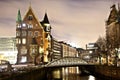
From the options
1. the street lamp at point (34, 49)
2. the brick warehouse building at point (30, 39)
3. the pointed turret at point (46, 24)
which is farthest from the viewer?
the pointed turret at point (46, 24)

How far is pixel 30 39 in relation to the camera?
10512 centimetres

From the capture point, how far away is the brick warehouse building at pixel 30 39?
339 feet

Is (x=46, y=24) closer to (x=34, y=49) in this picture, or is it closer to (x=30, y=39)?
(x=30, y=39)

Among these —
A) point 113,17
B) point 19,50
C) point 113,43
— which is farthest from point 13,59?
point 113,17

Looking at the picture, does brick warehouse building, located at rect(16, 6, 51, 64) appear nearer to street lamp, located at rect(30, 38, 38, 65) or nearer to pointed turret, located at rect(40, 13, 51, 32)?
street lamp, located at rect(30, 38, 38, 65)

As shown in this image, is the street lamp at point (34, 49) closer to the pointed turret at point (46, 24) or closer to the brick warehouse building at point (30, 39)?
the brick warehouse building at point (30, 39)

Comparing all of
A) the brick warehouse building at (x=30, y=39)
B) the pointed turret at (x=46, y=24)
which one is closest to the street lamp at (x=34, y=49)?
the brick warehouse building at (x=30, y=39)

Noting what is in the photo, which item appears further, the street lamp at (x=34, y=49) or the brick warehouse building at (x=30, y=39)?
the brick warehouse building at (x=30, y=39)

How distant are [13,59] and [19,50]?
4.12 m

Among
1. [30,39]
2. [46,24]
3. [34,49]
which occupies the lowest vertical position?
[34,49]

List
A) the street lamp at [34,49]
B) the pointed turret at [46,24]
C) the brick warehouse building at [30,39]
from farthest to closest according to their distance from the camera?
the pointed turret at [46,24] → the brick warehouse building at [30,39] → the street lamp at [34,49]

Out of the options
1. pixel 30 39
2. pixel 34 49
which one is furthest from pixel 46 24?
pixel 34 49

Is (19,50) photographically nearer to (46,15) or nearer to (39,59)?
(39,59)

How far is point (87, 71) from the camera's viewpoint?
108938 mm
